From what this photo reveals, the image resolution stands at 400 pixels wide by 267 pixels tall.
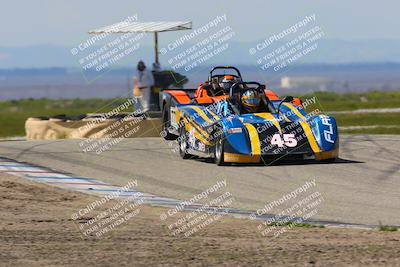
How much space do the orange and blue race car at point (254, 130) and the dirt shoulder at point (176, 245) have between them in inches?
197

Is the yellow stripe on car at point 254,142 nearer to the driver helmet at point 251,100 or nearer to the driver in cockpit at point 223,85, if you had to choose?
the driver helmet at point 251,100

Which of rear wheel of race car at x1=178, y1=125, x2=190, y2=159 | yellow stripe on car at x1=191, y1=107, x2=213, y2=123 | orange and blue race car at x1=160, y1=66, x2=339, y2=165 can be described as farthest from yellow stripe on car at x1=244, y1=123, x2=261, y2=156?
rear wheel of race car at x1=178, y1=125, x2=190, y2=159

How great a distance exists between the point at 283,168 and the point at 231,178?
1283mm

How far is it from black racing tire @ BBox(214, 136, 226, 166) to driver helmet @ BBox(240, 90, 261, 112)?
1.15m

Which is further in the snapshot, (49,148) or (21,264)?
(49,148)

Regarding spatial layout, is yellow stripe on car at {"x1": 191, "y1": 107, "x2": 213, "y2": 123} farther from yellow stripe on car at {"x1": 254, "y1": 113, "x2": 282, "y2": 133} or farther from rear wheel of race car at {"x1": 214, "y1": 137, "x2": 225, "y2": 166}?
yellow stripe on car at {"x1": 254, "y1": 113, "x2": 282, "y2": 133}

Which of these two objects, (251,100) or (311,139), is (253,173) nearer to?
(311,139)

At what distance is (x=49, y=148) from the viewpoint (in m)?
19.0

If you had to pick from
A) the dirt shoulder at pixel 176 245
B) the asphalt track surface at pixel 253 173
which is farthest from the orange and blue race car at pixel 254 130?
the dirt shoulder at pixel 176 245

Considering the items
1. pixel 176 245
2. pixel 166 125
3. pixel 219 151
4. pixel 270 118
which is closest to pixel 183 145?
pixel 219 151

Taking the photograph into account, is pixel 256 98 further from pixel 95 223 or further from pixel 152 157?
pixel 95 223

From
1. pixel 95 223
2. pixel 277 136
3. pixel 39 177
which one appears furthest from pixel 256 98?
pixel 95 223

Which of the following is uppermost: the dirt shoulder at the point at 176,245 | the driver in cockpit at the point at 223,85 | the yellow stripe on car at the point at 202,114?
the driver in cockpit at the point at 223,85

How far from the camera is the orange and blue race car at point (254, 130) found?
52.2 ft
